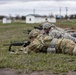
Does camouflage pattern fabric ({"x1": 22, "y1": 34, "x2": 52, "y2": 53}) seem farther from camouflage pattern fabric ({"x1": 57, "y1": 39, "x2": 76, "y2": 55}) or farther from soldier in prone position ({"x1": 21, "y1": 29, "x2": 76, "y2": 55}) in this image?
camouflage pattern fabric ({"x1": 57, "y1": 39, "x2": 76, "y2": 55})

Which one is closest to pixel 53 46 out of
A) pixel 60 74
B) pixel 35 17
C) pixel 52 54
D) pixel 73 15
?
pixel 52 54

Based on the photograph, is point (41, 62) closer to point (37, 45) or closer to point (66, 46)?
point (66, 46)

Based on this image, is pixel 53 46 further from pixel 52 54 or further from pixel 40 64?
pixel 40 64

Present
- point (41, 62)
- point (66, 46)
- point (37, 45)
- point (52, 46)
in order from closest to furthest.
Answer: point (41, 62) → point (66, 46) → point (52, 46) → point (37, 45)

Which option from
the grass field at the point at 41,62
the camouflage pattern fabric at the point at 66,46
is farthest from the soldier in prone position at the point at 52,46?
the grass field at the point at 41,62

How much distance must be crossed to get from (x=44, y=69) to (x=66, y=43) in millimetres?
2882

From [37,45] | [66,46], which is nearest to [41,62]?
[66,46]

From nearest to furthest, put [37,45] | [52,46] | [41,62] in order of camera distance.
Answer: [41,62]
[52,46]
[37,45]

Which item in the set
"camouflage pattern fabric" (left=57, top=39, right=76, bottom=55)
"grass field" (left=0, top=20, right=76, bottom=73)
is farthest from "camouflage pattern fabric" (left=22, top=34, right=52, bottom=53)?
"camouflage pattern fabric" (left=57, top=39, right=76, bottom=55)

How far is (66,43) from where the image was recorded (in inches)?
443

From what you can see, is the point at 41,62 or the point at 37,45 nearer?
the point at 41,62

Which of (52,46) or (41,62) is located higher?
(52,46)

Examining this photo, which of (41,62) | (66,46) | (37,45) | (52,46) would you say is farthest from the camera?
(37,45)

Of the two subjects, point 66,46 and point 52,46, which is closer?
point 66,46
